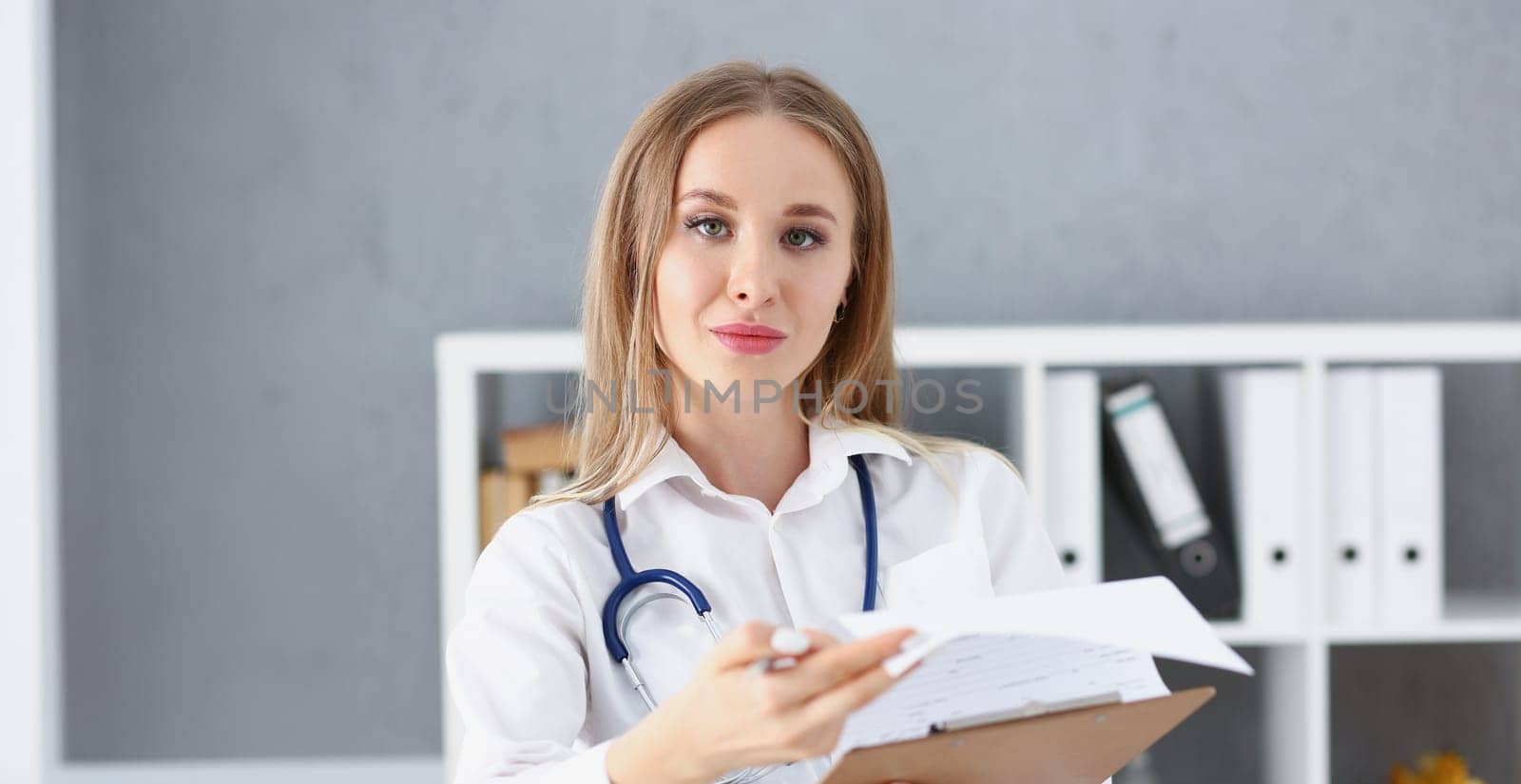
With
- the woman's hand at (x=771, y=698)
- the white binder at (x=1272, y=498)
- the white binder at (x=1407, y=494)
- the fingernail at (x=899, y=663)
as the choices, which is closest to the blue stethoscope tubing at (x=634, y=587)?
the woman's hand at (x=771, y=698)

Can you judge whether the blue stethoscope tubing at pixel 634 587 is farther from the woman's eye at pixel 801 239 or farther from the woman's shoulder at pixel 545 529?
the woman's eye at pixel 801 239

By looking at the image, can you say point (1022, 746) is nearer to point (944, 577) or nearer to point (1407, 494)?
point (944, 577)

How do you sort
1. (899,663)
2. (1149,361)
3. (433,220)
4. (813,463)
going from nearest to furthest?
(899,663), (813,463), (1149,361), (433,220)

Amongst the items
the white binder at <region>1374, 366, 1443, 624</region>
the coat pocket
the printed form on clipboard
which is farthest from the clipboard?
the white binder at <region>1374, 366, 1443, 624</region>

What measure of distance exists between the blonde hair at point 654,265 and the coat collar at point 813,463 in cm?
1

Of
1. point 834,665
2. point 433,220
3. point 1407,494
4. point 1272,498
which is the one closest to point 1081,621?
point 834,665

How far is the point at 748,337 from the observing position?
1.07 metres

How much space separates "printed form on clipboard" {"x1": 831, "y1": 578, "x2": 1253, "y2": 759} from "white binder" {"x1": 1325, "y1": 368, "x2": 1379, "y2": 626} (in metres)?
1.31

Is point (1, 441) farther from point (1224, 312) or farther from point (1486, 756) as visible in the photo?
point (1486, 756)

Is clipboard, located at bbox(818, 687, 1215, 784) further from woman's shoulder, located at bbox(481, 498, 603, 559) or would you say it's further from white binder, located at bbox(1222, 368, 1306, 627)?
white binder, located at bbox(1222, 368, 1306, 627)

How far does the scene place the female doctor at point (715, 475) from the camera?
1.06m

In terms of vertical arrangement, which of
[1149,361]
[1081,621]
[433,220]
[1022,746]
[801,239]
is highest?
[433,220]

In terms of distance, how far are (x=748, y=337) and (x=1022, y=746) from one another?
408mm

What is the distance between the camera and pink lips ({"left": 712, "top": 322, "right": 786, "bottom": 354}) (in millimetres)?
1065
